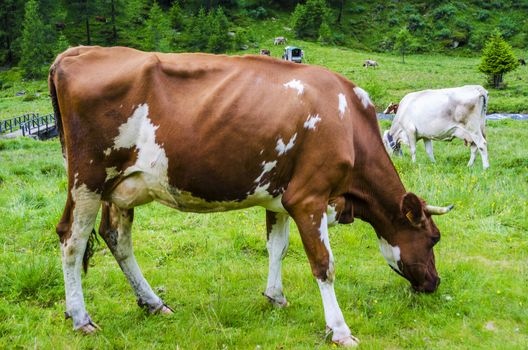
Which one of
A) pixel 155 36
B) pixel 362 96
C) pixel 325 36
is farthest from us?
pixel 325 36

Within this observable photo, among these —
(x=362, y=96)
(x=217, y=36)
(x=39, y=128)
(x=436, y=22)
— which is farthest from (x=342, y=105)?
(x=436, y=22)

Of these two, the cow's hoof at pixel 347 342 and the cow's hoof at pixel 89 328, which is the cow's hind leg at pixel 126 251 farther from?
the cow's hoof at pixel 347 342

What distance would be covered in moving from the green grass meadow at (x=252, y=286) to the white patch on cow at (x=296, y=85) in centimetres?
212

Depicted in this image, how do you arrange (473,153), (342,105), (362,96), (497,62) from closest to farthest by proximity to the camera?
1. (342,105)
2. (362,96)
3. (473,153)
4. (497,62)

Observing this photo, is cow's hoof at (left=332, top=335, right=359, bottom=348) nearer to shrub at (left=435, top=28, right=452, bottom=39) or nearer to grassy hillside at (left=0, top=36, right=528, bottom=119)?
grassy hillside at (left=0, top=36, right=528, bottom=119)

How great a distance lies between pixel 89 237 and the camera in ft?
16.0

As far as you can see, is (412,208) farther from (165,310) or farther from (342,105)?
(165,310)

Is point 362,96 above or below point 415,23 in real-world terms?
above

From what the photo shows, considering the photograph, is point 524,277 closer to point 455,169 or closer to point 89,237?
point 89,237

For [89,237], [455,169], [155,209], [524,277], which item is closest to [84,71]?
[89,237]

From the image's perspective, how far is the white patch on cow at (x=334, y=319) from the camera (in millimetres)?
4484

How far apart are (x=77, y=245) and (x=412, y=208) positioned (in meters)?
3.09

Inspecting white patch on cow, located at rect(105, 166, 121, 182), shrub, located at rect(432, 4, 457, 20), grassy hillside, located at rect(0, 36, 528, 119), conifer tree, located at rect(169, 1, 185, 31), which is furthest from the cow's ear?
shrub, located at rect(432, 4, 457, 20)

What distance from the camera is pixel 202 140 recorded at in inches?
170
